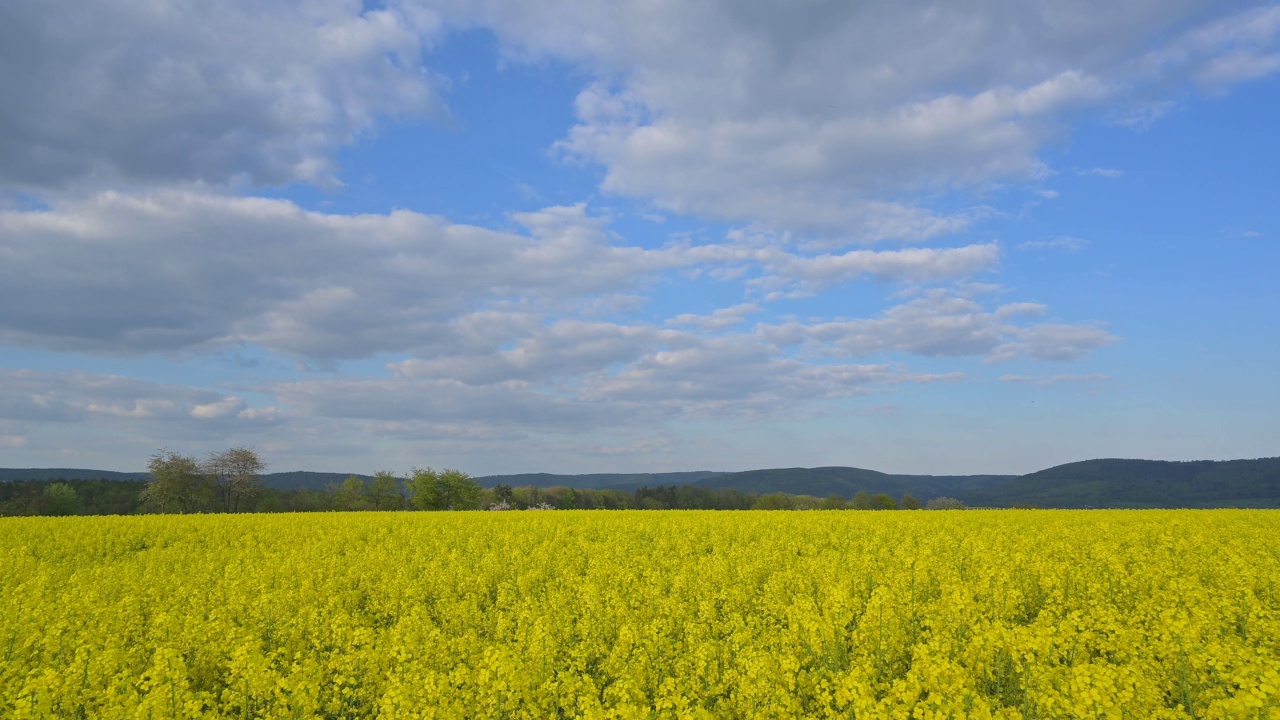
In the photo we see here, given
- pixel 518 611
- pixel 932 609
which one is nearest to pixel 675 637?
pixel 518 611

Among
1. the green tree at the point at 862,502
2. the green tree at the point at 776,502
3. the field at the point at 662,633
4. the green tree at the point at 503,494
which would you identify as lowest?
the green tree at the point at 776,502

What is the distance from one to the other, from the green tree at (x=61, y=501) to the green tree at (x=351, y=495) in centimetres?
3107

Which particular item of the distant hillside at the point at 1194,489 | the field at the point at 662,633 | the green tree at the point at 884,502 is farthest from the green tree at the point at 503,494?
the distant hillside at the point at 1194,489

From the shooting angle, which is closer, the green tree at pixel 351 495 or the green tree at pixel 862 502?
the green tree at pixel 351 495

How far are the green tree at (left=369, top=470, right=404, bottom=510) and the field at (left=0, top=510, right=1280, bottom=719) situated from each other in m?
78.0

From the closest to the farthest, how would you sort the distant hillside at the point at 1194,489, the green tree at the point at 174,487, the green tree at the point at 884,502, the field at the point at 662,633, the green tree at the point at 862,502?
the field at the point at 662,633 → the green tree at the point at 174,487 → the green tree at the point at 884,502 → the green tree at the point at 862,502 → the distant hillside at the point at 1194,489

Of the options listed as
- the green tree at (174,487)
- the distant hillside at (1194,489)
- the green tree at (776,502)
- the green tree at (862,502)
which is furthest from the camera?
the distant hillside at (1194,489)

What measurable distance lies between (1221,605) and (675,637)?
29.9 feet

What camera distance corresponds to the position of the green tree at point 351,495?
96000 millimetres

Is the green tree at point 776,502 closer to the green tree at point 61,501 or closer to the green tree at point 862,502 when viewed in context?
the green tree at point 862,502

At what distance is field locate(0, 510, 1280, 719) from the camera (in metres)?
7.36

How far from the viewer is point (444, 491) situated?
87250 millimetres

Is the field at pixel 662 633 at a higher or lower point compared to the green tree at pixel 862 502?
higher

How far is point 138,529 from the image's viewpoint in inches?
1208
